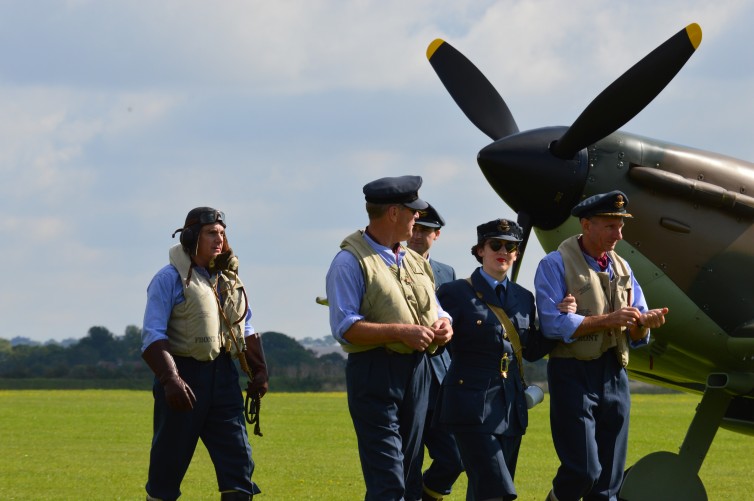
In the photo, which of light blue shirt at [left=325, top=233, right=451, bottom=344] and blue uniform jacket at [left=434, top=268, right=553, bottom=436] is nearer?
light blue shirt at [left=325, top=233, right=451, bottom=344]

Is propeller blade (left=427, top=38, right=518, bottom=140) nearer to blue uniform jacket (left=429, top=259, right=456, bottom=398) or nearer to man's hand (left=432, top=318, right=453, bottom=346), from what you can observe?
blue uniform jacket (left=429, top=259, right=456, bottom=398)

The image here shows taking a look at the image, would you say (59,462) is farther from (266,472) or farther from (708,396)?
(708,396)

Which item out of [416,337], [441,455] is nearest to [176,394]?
[416,337]

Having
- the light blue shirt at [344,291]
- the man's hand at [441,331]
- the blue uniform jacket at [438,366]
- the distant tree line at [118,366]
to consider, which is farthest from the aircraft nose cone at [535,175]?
the distant tree line at [118,366]

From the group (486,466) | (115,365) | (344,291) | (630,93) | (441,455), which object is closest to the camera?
(344,291)

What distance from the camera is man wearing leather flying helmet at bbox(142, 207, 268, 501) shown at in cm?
748

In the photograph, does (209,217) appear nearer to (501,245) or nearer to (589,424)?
(501,245)

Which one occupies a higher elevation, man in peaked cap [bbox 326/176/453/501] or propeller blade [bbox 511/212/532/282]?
propeller blade [bbox 511/212/532/282]

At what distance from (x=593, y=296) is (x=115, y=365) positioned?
216 feet

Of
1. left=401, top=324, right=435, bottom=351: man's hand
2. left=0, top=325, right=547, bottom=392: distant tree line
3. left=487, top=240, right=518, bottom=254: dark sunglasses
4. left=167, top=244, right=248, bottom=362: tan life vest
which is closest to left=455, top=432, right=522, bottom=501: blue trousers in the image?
left=401, top=324, right=435, bottom=351: man's hand

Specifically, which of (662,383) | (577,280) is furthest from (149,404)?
(577,280)

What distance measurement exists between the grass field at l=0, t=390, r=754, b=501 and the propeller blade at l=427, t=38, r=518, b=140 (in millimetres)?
3467

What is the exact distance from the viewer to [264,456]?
17.6 meters

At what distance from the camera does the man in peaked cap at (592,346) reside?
7.37 m
